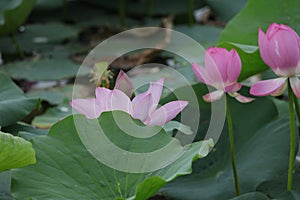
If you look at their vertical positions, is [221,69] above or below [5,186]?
above

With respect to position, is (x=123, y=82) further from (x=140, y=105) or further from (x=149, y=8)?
(x=149, y=8)

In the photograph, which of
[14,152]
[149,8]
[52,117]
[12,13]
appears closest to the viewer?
[14,152]

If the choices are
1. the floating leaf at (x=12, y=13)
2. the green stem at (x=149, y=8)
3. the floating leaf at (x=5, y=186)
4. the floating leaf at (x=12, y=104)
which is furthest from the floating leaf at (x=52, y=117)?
the green stem at (x=149, y=8)

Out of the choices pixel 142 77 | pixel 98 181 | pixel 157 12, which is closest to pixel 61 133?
pixel 98 181

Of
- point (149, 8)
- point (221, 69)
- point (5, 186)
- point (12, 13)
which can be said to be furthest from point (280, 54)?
point (149, 8)

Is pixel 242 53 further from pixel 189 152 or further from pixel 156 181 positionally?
pixel 156 181

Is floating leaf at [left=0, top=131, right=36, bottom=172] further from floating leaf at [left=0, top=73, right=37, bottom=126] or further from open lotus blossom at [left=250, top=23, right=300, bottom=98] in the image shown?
open lotus blossom at [left=250, top=23, right=300, bottom=98]
